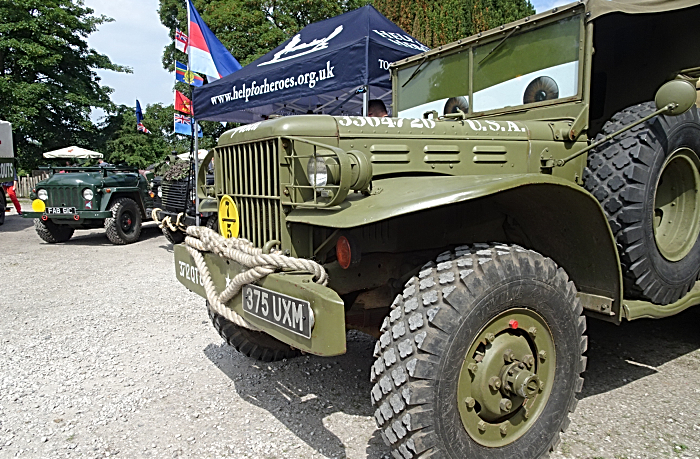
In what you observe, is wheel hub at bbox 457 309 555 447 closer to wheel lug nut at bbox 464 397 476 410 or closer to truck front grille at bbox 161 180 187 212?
wheel lug nut at bbox 464 397 476 410

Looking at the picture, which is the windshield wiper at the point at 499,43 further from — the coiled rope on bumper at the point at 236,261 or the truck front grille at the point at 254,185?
the coiled rope on bumper at the point at 236,261

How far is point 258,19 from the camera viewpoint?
19.3 m

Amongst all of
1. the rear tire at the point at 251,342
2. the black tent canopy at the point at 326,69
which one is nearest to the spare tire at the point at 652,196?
the rear tire at the point at 251,342

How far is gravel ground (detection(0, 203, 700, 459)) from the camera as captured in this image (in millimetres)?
2477

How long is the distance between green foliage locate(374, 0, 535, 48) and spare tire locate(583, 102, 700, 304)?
14.6 m

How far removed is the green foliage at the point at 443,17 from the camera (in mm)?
16984

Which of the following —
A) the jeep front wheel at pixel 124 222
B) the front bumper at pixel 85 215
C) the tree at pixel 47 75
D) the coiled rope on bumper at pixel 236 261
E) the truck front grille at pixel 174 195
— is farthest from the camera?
the tree at pixel 47 75

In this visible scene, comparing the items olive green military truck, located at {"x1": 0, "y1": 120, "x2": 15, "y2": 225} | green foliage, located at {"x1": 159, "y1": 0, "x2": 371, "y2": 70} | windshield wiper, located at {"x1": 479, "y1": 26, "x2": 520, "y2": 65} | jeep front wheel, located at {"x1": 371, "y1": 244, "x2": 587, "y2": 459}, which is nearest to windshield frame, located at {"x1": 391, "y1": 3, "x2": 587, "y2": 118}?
windshield wiper, located at {"x1": 479, "y1": 26, "x2": 520, "y2": 65}

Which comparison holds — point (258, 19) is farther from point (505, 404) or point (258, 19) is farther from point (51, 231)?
point (505, 404)

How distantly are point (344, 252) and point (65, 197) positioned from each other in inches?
343

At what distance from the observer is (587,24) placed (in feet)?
9.59

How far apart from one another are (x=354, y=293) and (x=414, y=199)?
100 cm

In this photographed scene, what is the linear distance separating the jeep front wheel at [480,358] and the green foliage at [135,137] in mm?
24093

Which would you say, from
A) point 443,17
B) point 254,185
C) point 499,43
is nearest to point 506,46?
point 499,43
